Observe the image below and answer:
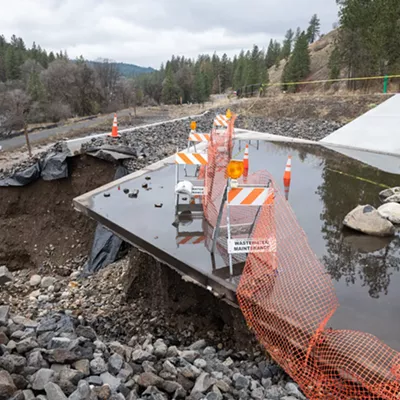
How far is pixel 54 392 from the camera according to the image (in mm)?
2486

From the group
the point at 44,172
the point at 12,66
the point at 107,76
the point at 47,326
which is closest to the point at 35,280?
the point at 44,172

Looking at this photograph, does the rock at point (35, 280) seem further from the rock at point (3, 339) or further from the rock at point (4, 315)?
the rock at point (3, 339)

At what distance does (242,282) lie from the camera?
402cm

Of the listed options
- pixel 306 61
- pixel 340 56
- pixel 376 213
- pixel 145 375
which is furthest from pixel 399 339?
pixel 306 61

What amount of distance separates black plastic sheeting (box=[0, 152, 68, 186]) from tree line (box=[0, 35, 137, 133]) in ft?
93.0

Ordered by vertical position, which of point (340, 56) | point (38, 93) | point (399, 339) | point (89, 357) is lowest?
point (89, 357)

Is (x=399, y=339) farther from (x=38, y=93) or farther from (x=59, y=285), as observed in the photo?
(x=38, y=93)

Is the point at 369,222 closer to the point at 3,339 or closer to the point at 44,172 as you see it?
the point at 3,339

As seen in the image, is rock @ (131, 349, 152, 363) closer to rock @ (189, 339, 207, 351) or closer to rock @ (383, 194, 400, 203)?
rock @ (189, 339, 207, 351)

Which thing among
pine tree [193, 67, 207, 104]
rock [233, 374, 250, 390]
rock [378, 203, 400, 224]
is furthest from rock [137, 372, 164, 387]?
pine tree [193, 67, 207, 104]

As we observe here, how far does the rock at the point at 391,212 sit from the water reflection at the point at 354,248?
56 cm

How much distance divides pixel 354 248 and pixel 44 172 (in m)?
8.59

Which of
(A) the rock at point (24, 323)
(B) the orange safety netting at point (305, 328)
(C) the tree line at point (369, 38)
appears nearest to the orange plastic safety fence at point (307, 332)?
(B) the orange safety netting at point (305, 328)

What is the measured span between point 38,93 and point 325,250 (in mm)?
54805
